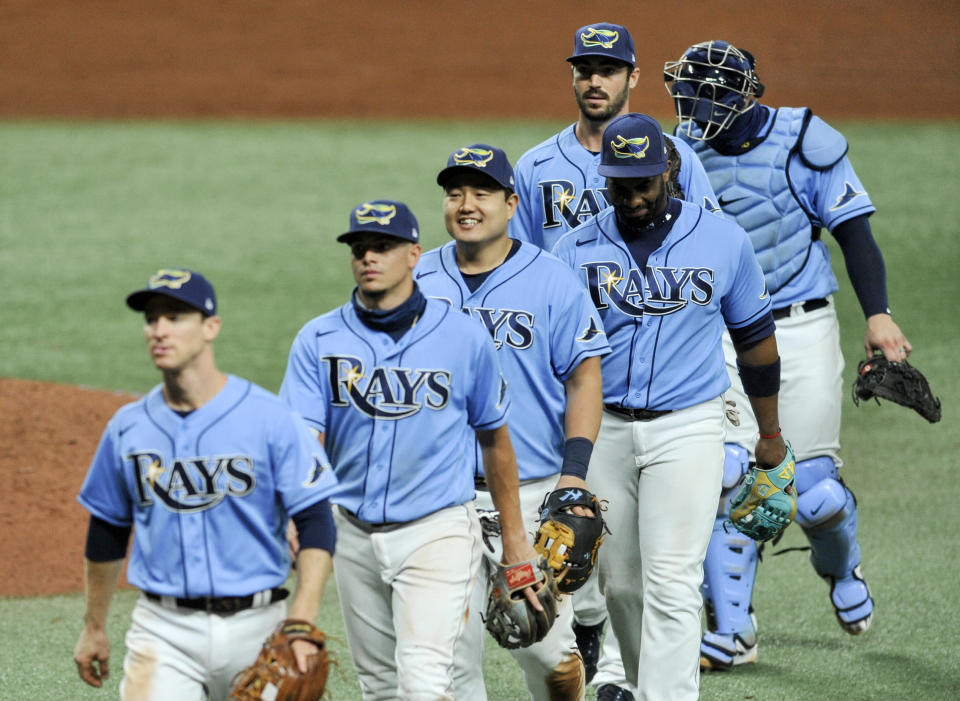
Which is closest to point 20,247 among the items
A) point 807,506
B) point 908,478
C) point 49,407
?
point 49,407

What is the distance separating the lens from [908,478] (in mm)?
8555

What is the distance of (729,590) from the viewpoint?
5660 mm

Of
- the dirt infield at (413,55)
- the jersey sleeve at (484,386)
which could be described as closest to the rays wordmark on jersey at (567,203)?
the jersey sleeve at (484,386)

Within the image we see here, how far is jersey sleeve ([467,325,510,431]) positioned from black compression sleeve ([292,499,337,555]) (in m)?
0.67

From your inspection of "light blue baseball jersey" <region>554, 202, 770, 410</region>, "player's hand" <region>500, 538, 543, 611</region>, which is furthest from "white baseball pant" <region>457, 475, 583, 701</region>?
"light blue baseball jersey" <region>554, 202, 770, 410</region>

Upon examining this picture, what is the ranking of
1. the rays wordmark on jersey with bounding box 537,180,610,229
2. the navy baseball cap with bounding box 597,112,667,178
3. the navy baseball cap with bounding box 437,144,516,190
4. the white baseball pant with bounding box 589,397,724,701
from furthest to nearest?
the rays wordmark on jersey with bounding box 537,180,610,229
the navy baseball cap with bounding box 597,112,667,178
the white baseball pant with bounding box 589,397,724,701
the navy baseball cap with bounding box 437,144,516,190

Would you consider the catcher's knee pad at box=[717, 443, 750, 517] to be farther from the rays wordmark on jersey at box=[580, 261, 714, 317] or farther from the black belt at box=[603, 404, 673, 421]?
the rays wordmark on jersey at box=[580, 261, 714, 317]

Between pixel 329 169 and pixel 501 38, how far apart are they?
6515 mm

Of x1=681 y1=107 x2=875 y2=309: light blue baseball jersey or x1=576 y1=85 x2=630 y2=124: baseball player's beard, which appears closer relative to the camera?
x1=576 y1=85 x2=630 y2=124: baseball player's beard

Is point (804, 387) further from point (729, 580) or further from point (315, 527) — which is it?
point (315, 527)

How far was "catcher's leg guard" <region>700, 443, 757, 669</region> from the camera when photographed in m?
5.58

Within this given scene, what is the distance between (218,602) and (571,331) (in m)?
1.49

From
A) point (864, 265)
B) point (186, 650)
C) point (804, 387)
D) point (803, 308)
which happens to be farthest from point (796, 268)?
point (186, 650)

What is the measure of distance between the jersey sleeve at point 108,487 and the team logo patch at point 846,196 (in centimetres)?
340
